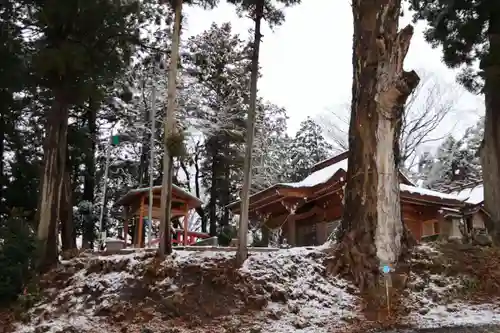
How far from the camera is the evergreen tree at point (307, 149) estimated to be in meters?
28.6

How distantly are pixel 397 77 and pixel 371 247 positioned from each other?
9.06 ft

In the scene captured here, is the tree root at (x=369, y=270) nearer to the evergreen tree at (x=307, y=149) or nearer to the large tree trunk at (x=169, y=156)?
the large tree trunk at (x=169, y=156)

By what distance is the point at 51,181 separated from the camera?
30.6 ft

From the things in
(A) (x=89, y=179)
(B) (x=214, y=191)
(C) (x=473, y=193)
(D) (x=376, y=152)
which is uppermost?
(B) (x=214, y=191)

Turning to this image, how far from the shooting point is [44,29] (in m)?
9.81

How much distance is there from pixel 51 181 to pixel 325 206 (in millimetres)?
8742

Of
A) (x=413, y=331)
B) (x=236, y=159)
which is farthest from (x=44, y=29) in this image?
(x=236, y=159)

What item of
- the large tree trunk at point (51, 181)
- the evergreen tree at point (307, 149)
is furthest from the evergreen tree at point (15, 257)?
the evergreen tree at point (307, 149)

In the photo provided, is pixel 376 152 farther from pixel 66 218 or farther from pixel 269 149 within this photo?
pixel 269 149

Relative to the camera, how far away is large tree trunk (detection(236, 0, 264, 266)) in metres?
8.24

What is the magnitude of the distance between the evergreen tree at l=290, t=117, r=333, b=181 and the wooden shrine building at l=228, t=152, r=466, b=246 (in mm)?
10731

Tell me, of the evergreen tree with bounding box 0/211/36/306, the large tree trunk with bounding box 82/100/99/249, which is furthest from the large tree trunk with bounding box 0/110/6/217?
the evergreen tree with bounding box 0/211/36/306

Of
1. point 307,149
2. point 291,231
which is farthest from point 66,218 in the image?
point 307,149

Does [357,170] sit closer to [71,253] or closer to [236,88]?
[71,253]
